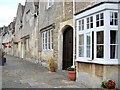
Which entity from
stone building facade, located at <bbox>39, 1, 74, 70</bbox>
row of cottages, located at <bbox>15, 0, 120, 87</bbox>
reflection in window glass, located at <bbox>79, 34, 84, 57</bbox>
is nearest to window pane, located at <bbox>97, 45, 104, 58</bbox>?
row of cottages, located at <bbox>15, 0, 120, 87</bbox>

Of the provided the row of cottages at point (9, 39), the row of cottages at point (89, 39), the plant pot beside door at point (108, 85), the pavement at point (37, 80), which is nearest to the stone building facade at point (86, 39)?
the row of cottages at point (89, 39)

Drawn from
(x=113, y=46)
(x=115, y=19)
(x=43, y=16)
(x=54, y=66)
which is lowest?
(x=54, y=66)

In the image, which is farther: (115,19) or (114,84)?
(115,19)

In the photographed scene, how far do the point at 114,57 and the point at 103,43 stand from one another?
69 cm

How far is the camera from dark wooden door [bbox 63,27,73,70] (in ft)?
50.0

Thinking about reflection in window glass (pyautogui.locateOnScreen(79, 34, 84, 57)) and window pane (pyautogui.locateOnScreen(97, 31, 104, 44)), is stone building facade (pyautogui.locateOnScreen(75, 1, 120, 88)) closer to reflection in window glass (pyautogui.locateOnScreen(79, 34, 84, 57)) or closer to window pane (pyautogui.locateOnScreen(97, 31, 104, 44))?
window pane (pyautogui.locateOnScreen(97, 31, 104, 44))

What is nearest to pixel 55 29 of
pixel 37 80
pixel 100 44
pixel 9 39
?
pixel 37 80

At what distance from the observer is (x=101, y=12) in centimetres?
955

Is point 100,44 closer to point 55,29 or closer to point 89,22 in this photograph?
point 89,22

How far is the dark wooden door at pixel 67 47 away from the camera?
15.2 m

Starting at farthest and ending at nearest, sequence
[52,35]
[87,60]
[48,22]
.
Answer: [48,22] < [52,35] < [87,60]

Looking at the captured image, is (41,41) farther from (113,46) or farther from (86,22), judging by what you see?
(113,46)

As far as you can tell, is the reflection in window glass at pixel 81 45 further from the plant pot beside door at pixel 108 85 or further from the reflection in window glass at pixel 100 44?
the plant pot beside door at pixel 108 85

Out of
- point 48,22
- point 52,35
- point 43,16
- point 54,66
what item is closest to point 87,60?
point 54,66
